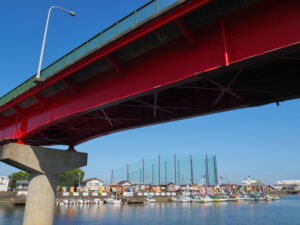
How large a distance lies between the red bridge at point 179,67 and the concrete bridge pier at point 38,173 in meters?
1.47

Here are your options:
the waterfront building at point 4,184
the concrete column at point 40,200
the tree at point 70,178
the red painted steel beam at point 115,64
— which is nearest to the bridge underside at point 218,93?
the red painted steel beam at point 115,64

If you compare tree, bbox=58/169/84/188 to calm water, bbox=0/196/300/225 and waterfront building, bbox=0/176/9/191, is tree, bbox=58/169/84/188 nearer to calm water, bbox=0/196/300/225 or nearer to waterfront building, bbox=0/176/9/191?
waterfront building, bbox=0/176/9/191

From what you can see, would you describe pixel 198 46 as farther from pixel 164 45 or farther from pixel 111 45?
pixel 111 45

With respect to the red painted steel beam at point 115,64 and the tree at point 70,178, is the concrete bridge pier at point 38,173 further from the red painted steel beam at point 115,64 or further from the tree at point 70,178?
the tree at point 70,178

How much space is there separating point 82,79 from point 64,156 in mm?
9466

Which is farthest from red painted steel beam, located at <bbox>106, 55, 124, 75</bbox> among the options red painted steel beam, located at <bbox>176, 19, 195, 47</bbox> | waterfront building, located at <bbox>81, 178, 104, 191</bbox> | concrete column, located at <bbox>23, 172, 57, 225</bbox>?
waterfront building, located at <bbox>81, 178, 104, 191</bbox>

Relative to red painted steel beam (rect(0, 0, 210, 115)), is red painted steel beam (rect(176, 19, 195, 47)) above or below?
below

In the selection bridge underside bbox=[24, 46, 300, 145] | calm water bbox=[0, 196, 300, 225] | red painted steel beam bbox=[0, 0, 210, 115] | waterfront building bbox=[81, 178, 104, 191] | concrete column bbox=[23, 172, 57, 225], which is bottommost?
calm water bbox=[0, 196, 300, 225]

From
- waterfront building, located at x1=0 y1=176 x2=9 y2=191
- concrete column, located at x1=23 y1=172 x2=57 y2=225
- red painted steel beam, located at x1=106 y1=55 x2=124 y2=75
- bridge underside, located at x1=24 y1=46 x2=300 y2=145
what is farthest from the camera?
waterfront building, located at x1=0 y1=176 x2=9 y2=191

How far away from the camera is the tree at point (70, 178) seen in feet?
373

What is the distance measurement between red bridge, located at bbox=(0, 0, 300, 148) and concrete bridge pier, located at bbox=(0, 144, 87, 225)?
4.84ft

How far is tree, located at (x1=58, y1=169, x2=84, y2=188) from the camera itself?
114 meters

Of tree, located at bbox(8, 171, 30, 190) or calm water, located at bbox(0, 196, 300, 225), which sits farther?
tree, located at bbox(8, 171, 30, 190)

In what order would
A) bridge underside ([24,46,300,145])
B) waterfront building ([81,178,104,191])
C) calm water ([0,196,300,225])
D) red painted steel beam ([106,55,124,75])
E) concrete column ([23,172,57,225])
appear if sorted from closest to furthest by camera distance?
bridge underside ([24,46,300,145])
red painted steel beam ([106,55,124,75])
concrete column ([23,172,57,225])
calm water ([0,196,300,225])
waterfront building ([81,178,104,191])
